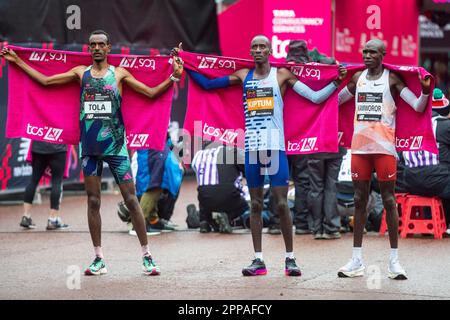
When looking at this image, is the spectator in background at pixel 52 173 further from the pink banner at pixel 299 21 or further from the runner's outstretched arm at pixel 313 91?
the pink banner at pixel 299 21

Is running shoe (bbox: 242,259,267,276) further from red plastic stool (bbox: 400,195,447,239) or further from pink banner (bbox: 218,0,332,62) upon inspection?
pink banner (bbox: 218,0,332,62)

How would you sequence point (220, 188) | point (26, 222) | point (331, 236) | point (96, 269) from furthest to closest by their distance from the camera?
1. point (26, 222)
2. point (220, 188)
3. point (331, 236)
4. point (96, 269)

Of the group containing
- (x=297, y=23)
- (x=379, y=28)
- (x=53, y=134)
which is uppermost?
(x=379, y=28)

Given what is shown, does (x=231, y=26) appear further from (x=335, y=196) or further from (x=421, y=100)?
(x=421, y=100)

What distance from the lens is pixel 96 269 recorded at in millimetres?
9602

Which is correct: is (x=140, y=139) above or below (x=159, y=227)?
above

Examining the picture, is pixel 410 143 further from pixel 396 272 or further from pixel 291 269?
pixel 291 269

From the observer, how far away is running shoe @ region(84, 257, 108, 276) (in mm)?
9578

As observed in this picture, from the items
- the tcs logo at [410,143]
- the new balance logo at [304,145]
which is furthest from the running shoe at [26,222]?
the tcs logo at [410,143]

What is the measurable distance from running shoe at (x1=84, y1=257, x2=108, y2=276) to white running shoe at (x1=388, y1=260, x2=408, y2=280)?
278 cm

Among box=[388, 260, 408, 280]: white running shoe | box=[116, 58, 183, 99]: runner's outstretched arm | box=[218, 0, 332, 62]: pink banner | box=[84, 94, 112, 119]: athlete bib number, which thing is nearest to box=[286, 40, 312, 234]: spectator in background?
box=[116, 58, 183, 99]: runner's outstretched arm

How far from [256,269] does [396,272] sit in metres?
1.33

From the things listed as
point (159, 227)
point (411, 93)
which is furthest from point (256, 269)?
point (159, 227)

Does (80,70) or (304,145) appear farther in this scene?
(304,145)
